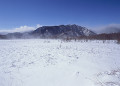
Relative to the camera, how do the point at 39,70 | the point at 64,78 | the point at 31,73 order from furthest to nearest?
the point at 39,70 → the point at 31,73 → the point at 64,78

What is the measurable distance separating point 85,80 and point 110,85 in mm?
1053

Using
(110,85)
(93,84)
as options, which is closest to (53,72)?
(93,84)

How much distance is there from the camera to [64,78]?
488 cm

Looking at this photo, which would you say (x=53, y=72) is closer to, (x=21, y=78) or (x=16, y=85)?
(x=21, y=78)

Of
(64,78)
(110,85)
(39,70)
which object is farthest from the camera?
(39,70)

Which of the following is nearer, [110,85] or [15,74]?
[110,85]

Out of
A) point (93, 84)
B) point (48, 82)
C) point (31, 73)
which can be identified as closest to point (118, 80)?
point (93, 84)

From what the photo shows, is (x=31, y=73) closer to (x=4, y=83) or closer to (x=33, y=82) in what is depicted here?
(x=33, y=82)

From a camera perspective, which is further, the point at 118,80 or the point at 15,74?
the point at 15,74

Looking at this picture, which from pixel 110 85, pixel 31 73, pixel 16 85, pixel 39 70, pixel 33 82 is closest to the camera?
pixel 110 85

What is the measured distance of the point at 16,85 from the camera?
4.11 metres

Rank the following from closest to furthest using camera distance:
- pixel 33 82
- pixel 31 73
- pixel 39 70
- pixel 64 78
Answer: pixel 33 82, pixel 64 78, pixel 31 73, pixel 39 70

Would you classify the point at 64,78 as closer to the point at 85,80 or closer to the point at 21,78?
the point at 85,80

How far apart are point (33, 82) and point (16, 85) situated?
0.71 meters
